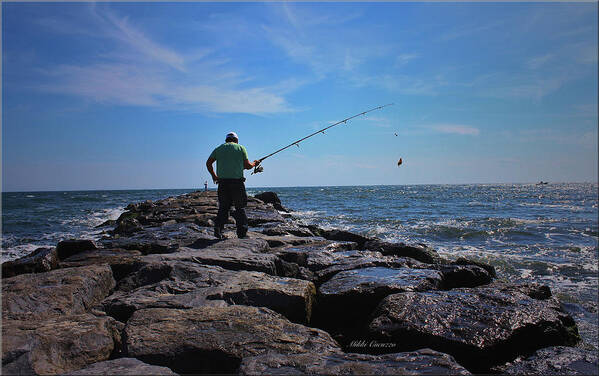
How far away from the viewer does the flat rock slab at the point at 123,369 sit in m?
1.73

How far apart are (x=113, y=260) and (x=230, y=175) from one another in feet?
6.89

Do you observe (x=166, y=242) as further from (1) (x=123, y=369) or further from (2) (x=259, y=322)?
(1) (x=123, y=369)

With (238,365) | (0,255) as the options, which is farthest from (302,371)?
(0,255)

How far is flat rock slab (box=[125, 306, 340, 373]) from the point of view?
1966mm

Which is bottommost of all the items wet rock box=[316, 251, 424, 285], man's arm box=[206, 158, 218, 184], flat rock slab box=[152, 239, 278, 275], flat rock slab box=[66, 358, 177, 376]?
wet rock box=[316, 251, 424, 285]

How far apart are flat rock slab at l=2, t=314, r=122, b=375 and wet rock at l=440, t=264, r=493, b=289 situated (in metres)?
3.68

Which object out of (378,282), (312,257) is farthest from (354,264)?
(378,282)

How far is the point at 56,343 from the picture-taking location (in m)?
1.95

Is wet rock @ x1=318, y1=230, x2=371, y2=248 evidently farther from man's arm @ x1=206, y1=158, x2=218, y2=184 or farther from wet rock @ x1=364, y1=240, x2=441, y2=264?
man's arm @ x1=206, y1=158, x2=218, y2=184

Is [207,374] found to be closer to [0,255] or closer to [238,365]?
A: [238,365]

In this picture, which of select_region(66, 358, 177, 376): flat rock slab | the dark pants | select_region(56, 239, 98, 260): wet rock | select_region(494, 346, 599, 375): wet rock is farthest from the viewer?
the dark pants

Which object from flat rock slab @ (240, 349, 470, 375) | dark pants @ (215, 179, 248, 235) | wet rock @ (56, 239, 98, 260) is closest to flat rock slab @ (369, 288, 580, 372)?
flat rock slab @ (240, 349, 470, 375)

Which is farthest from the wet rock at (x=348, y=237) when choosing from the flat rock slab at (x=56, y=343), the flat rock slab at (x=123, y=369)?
the flat rock slab at (x=123, y=369)

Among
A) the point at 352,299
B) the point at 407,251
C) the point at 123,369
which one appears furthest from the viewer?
the point at 407,251
